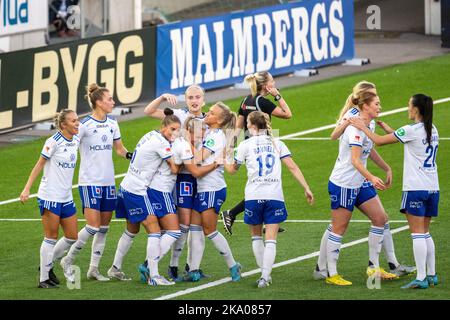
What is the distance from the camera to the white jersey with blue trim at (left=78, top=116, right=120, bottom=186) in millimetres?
14180

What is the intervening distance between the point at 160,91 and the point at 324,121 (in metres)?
3.84

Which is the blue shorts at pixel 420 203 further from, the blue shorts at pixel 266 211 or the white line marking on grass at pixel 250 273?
the white line marking on grass at pixel 250 273

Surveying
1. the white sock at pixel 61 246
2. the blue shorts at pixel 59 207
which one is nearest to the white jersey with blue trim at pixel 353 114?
the blue shorts at pixel 59 207

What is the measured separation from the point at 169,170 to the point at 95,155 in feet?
3.13

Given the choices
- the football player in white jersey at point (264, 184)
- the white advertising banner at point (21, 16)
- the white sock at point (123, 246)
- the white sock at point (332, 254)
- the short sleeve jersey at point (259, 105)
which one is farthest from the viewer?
the white advertising banner at point (21, 16)

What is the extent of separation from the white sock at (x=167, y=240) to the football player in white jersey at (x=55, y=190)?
1.03 m

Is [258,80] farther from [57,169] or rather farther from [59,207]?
[59,207]

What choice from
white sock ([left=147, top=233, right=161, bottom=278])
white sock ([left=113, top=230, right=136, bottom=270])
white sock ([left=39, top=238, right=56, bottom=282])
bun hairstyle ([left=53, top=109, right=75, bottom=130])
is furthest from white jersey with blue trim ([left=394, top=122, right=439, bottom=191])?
white sock ([left=39, top=238, right=56, bottom=282])

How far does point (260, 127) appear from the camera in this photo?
1364 centimetres

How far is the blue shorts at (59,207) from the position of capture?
1379 centimetres

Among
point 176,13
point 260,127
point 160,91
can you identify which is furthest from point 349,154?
point 176,13

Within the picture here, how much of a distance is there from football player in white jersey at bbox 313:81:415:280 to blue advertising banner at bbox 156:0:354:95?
1277cm
